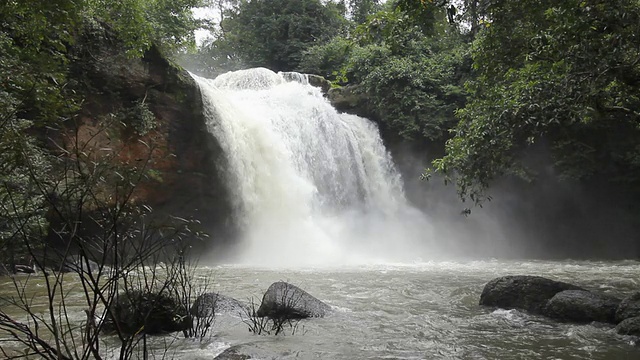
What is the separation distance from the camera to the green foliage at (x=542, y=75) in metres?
5.87

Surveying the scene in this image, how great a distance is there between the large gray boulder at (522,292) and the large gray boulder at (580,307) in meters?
0.25

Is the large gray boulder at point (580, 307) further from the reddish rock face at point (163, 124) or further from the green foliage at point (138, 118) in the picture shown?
the green foliage at point (138, 118)

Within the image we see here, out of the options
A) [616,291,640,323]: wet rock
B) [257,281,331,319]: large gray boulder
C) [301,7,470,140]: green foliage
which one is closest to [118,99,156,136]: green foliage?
[257,281,331,319]: large gray boulder

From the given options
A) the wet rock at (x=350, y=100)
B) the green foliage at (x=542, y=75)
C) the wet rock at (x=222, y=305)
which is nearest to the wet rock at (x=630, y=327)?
the green foliage at (x=542, y=75)

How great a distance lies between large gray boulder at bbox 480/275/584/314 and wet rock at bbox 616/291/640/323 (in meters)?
0.98

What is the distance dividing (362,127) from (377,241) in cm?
490

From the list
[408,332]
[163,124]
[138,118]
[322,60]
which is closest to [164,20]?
[163,124]

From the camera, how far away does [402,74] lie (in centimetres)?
2000

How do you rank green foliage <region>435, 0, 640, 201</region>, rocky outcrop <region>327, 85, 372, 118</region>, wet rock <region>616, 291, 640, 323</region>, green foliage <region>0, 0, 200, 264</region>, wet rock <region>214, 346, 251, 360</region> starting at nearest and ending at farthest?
green foliage <region>0, 0, 200, 264</region> < wet rock <region>214, 346, 251, 360</region> < green foliage <region>435, 0, 640, 201</region> < wet rock <region>616, 291, 640, 323</region> < rocky outcrop <region>327, 85, 372, 118</region>

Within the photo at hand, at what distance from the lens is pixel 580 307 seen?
6.48 meters

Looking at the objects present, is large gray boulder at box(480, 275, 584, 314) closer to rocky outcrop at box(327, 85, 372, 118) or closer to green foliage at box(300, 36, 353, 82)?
rocky outcrop at box(327, 85, 372, 118)

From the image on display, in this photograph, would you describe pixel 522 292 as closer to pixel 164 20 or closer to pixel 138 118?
pixel 138 118

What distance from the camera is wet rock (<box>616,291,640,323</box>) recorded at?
6.02m

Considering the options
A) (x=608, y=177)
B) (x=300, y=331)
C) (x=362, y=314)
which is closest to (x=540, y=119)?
(x=362, y=314)
